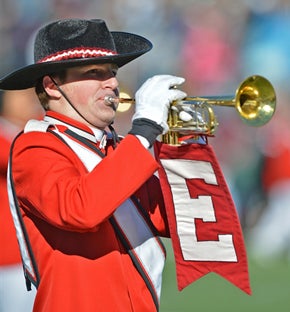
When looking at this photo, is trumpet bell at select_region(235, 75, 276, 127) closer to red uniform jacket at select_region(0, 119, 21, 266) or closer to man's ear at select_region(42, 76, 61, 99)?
man's ear at select_region(42, 76, 61, 99)

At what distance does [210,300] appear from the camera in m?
5.66

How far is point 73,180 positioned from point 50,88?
484 mm

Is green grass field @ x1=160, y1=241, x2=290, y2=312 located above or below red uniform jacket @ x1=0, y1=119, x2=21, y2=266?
below

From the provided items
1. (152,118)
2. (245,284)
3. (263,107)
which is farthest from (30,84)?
(245,284)

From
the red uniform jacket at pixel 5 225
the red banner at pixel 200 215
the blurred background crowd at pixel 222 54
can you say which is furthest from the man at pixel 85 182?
the blurred background crowd at pixel 222 54

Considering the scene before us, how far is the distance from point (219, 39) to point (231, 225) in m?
5.04

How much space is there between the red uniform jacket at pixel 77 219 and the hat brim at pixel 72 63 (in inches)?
7.0

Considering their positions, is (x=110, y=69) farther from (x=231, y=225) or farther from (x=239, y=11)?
(x=239, y=11)

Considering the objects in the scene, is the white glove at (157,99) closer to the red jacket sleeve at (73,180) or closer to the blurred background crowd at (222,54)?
the red jacket sleeve at (73,180)

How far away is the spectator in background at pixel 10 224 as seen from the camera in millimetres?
3975

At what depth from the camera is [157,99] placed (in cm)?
257

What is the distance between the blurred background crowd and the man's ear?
4.55m

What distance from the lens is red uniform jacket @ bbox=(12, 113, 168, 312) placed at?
2441 millimetres

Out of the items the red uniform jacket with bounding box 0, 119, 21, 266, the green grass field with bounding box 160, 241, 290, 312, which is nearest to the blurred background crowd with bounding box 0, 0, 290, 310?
the green grass field with bounding box 160, 241, 290, 312
